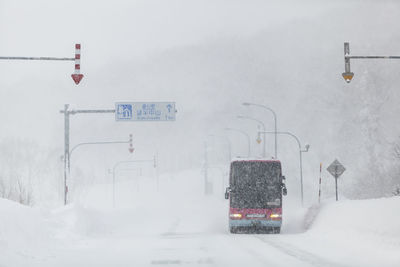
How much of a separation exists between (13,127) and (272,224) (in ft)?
487

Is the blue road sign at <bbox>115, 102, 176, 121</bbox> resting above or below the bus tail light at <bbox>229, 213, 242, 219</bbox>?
above

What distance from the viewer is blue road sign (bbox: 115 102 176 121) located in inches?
1163

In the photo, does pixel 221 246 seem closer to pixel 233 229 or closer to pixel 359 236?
pixel 359 236

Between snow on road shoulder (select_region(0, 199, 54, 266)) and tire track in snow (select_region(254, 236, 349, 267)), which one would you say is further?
snow on road shoulder (select_region(0, 199, 54, 266))

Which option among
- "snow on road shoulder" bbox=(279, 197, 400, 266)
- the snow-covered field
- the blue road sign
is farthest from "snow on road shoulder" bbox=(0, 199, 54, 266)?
the blue road sign

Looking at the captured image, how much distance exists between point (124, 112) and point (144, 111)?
1.08 m

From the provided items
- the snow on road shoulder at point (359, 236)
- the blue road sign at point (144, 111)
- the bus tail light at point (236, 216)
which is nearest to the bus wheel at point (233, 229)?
the bus tail light at point (236, 216)

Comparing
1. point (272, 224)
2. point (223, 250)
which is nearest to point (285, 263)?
point (223, 250)

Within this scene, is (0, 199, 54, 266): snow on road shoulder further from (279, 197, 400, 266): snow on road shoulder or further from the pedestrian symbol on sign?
the pedestrian symbol on sign

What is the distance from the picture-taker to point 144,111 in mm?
30109

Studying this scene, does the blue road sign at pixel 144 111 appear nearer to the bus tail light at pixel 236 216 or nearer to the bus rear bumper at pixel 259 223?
the bus tail light at pixel 236 216

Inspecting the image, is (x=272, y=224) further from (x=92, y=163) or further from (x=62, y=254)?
(x=92, y=163)

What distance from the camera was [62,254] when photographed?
13.5 m

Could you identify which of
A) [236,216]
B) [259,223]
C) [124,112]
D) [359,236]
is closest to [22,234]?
[359,236]
